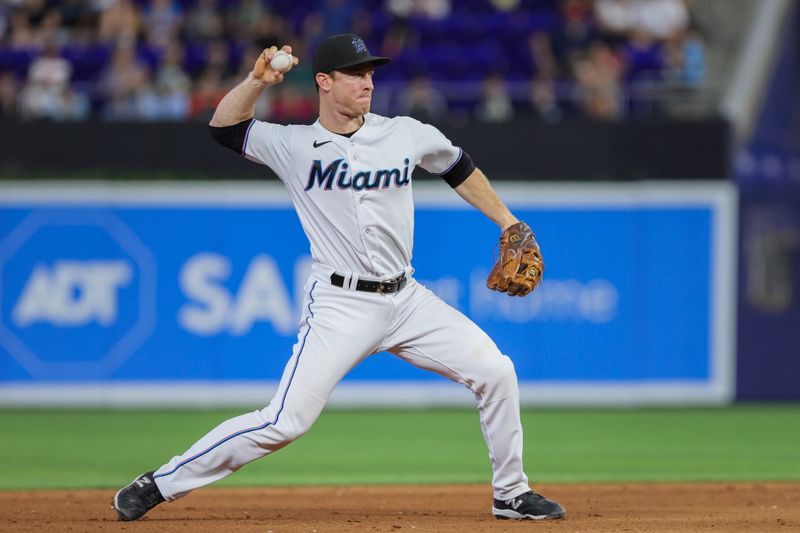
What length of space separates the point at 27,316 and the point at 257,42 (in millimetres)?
3553

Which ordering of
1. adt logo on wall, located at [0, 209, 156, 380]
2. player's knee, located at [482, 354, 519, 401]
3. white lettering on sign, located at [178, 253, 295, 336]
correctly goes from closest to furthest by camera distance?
player's knee, located at [482, 354, 519, 401], adt logo on wall, located at [0, 209, 156, 380], white lettering on sign, located at [178, 253, 295, 336]

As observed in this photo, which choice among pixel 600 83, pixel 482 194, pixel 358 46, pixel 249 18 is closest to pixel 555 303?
pixel 600 83

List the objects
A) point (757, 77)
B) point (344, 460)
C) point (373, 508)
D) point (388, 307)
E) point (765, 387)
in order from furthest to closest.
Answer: point (757, 77), point (765, 387), point (344, 460), point (373, 508), point (388, 307)

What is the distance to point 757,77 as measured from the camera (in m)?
13.9

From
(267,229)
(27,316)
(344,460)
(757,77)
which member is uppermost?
(757,77)

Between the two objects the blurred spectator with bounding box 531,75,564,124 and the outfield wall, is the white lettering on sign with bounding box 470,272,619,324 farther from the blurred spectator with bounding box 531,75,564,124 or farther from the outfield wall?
the blurred spectator with bounding box 531,75,564,124

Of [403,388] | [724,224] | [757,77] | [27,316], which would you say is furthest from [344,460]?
[757,77]

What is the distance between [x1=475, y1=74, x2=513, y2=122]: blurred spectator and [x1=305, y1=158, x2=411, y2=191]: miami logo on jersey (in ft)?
24.2

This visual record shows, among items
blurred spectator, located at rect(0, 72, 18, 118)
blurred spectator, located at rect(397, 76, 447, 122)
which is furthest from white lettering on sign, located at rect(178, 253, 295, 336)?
blurred spectator, located at rect(0, 72, 18, 118)

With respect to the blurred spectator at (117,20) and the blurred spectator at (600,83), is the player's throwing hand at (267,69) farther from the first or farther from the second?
the blurred spectator at (117,20)

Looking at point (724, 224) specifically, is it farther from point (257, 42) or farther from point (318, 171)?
point (318, 171)

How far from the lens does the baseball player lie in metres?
5.52

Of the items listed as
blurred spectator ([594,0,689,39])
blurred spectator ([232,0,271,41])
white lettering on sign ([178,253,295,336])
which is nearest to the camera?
white lettering on sign ([178,253,295,336])

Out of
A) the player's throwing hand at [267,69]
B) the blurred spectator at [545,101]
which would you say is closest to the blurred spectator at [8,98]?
the blurred spectator at [545,101]
